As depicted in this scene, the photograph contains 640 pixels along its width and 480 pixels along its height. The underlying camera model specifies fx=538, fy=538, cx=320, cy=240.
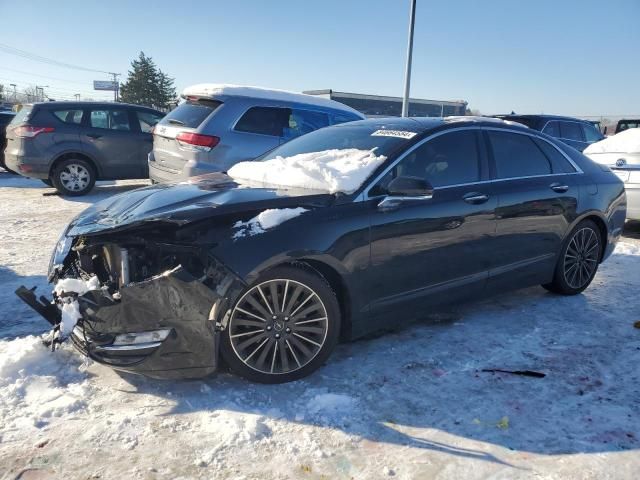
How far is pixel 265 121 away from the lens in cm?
768

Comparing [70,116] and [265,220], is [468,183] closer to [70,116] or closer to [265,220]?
[265,220]

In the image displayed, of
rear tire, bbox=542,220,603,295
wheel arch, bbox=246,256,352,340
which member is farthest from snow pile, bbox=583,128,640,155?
wheel arch, bbox=246,256,352,340

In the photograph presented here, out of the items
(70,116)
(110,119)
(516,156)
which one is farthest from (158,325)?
(110,119)

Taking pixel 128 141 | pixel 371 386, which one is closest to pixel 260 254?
pixel 371 386

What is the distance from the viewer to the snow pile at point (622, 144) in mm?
7434

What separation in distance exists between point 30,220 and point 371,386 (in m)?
6.44

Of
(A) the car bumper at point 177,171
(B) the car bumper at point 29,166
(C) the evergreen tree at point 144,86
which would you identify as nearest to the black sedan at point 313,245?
(A) the car bumper at point 177,171

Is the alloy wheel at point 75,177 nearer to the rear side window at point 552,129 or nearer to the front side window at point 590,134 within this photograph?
the rear side window at point 552,129

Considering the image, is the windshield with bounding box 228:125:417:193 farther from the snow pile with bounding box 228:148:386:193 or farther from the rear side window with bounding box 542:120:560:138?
the rear side window with bounding box 542:120:560:138

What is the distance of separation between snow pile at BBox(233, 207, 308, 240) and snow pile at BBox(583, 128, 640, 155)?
6.13 m

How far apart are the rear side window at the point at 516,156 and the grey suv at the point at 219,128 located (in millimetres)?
3732

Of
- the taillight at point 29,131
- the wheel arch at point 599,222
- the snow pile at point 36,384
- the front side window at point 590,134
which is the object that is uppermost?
the front side window at point 590,134

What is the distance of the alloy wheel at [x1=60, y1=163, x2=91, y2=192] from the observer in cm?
969

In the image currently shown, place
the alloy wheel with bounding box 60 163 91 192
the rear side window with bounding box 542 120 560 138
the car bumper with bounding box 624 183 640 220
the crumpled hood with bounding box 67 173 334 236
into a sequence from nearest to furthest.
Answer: the crumpled hood with bounding box 67 173 334 236
the car bumper with bounding box 624 183 640 220
the alloy wheel with bounding box 60 163 91 192
the rear side window with bounding box 542 120 560 138
